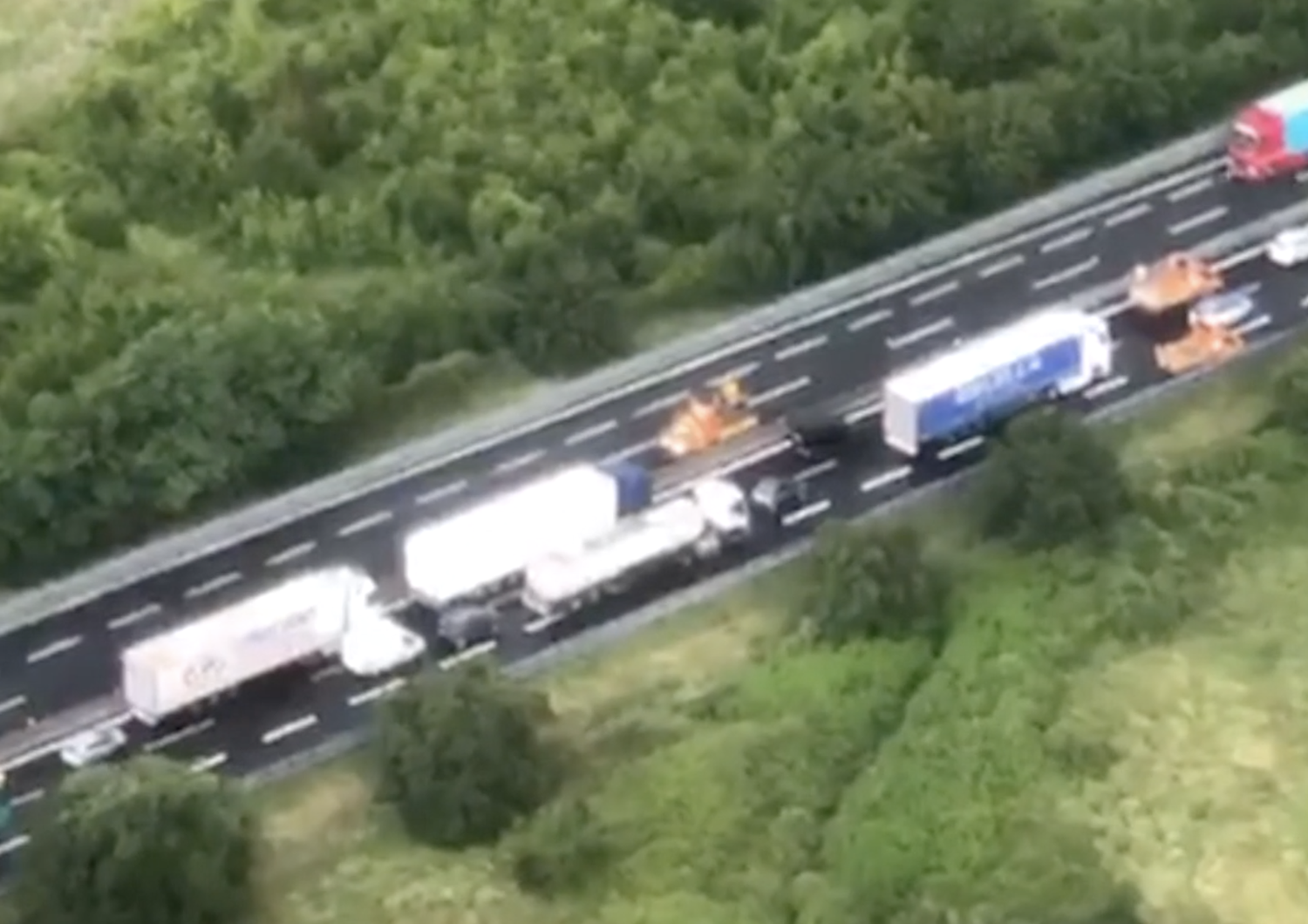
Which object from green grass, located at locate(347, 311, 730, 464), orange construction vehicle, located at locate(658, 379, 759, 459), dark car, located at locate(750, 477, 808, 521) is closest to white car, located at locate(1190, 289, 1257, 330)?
orange construction vehicle, located at locate(658, 379, 759, 459)

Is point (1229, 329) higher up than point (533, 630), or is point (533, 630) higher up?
point (1229, 329)

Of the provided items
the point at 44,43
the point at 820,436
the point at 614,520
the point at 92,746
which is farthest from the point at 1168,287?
the point at 44,43

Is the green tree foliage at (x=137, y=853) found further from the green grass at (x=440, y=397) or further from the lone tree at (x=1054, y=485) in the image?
the lone tree at (x=1054, y=485)

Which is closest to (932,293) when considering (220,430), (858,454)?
(858,454)

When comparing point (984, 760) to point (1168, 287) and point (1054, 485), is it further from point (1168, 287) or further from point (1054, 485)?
point (1168, 287)

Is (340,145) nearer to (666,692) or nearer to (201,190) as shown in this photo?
(201,190)

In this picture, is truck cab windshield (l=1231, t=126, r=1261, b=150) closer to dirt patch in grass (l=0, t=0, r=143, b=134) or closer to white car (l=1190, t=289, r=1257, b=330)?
white car (l=1190, t=289, r=1257, b=330)
